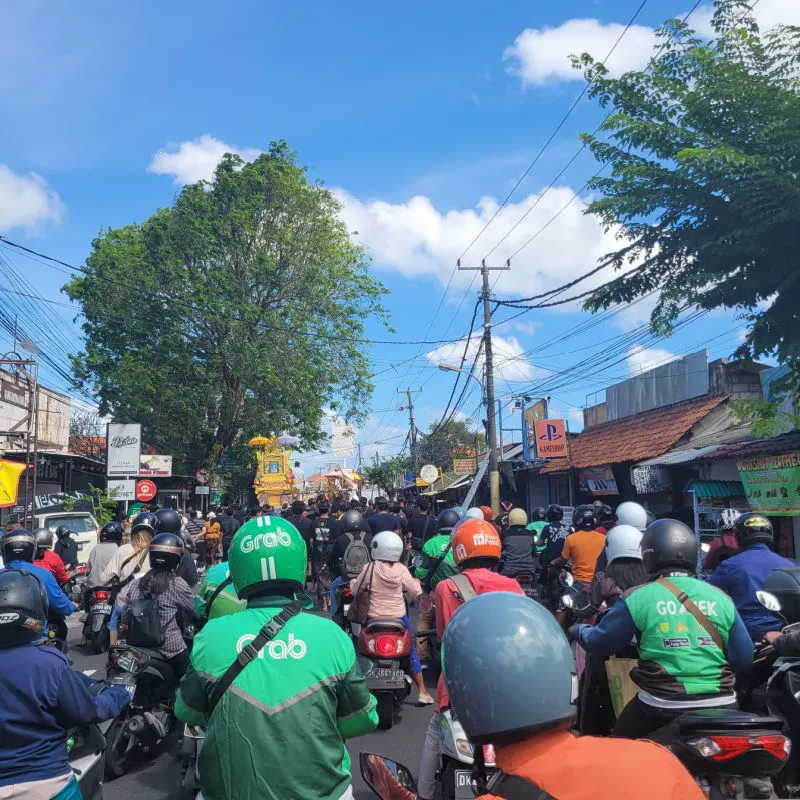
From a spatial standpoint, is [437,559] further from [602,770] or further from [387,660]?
[602,770]

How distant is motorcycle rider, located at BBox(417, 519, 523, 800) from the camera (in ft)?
14.0

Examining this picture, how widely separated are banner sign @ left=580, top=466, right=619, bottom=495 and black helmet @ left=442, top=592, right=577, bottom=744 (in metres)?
18.3

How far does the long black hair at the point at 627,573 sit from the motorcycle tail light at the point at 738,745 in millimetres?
2216

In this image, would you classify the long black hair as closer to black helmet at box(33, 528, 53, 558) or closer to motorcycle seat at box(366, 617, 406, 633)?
motorcycle seat at box(366, 617, 406, 633)

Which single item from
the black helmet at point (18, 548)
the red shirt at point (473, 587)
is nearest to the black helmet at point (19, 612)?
the red shirt at point (473, 587)

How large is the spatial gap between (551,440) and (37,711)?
1931cm

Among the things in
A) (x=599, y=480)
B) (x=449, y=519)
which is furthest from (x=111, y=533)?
(x=599, y=480)

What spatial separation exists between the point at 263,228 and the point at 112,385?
8.97m

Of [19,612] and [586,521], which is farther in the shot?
[586,521]

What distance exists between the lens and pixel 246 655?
2.60 meters

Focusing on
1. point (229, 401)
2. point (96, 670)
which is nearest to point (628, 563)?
point (96, 670)

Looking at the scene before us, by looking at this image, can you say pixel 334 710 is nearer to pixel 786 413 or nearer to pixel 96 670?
pixel 96 670

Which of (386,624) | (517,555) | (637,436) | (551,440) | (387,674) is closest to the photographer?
(387,674)

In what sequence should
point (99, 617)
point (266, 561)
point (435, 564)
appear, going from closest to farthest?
point (266, 561) → point (435, 564) → point (99, 617)
